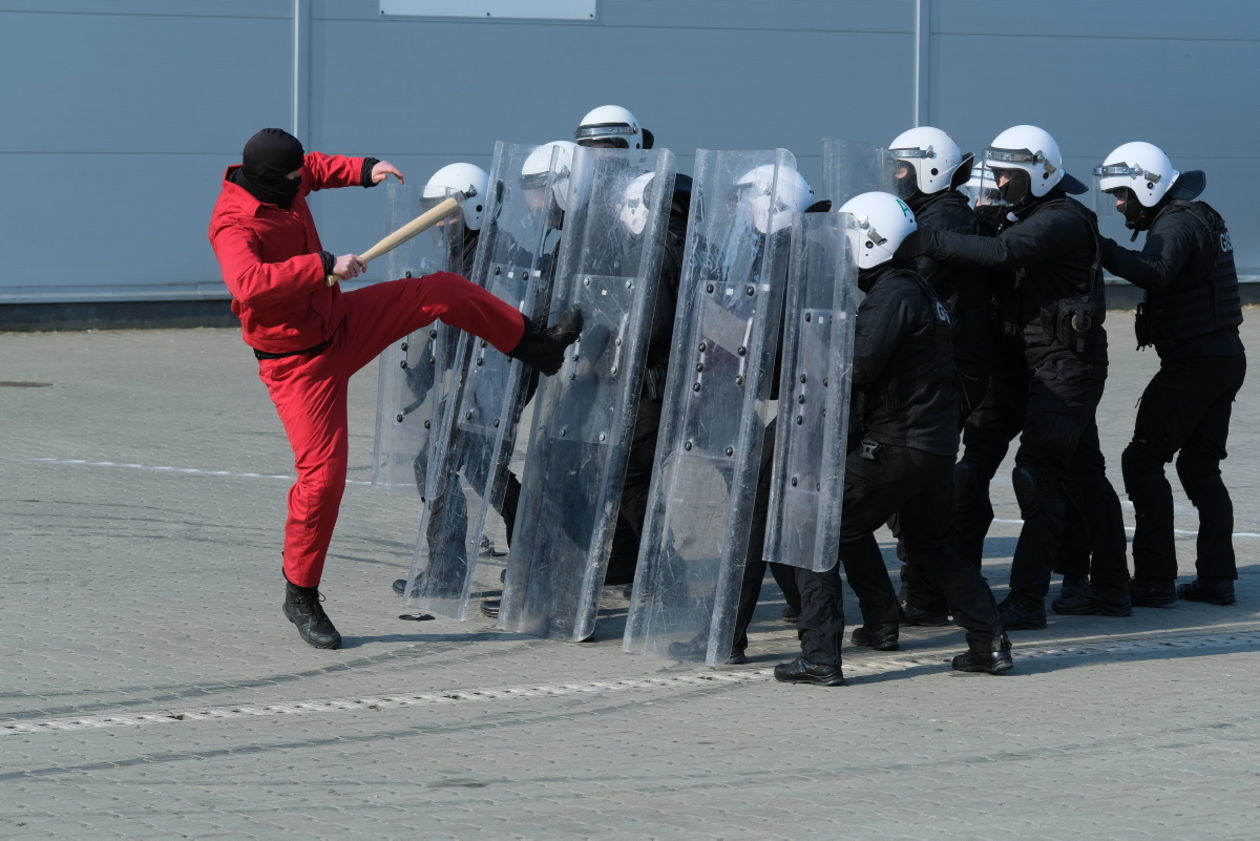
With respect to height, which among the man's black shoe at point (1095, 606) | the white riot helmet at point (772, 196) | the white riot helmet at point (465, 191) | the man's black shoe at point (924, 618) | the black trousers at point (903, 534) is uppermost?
the white riot helmet at point (465, 191)

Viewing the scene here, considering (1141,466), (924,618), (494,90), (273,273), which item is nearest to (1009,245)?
(1141,466)

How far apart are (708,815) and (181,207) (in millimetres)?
13631

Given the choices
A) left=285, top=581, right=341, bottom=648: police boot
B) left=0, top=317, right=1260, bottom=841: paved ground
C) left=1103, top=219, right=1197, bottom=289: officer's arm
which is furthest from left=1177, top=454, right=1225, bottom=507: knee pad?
left=285, top=581, right=341, bottom=648: police boot

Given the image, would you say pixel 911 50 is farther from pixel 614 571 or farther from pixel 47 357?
pixel 614 571

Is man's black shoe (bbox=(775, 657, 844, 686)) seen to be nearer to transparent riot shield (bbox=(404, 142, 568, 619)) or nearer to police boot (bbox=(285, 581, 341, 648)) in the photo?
transparent riot shield (bbox=(404, 142, 568, 619))

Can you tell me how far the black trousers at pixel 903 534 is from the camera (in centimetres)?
609

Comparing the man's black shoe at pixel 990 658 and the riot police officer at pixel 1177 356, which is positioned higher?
the riot police officer at pixel 1177 356

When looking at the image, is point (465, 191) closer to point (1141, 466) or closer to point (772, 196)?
point (772, 196)

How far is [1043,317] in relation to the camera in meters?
Answer: 7.07

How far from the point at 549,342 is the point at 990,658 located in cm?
199

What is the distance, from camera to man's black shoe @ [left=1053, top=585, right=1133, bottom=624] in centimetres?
741

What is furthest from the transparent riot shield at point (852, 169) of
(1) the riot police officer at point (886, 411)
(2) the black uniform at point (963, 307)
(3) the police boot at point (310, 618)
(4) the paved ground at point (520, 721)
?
(3) the police boot at point (310, 618)

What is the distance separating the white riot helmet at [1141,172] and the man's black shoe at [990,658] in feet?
→ 7.12

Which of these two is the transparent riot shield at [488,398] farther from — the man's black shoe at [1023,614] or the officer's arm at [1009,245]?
the man's black shoe at [1023,614]
